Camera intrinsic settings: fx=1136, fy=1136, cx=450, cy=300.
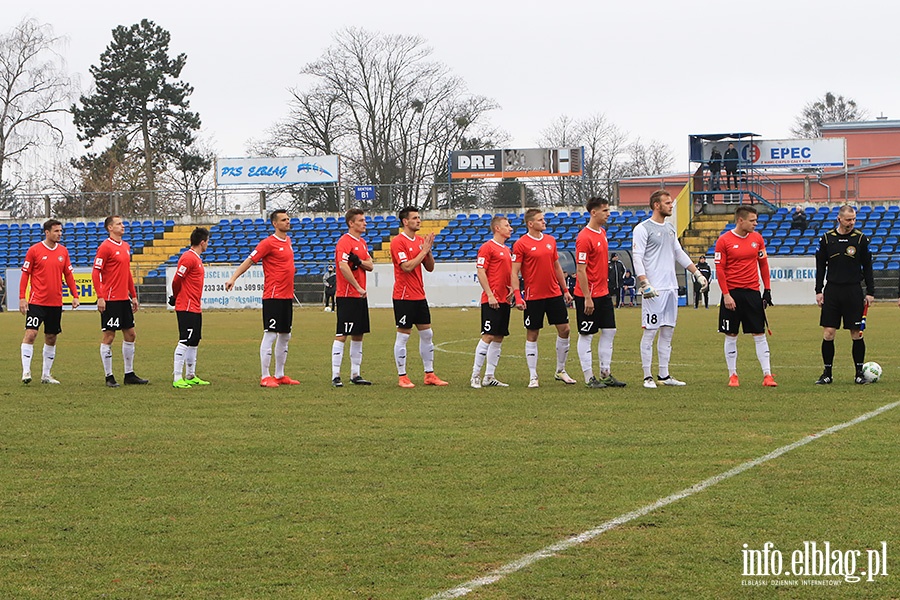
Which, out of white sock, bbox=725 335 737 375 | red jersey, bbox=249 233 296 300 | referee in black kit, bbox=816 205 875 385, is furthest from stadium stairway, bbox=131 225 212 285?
referee in black kit, bbox=816 205 875 385

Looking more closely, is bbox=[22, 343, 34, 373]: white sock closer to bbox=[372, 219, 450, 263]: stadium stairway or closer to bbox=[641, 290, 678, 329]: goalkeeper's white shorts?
bbox=[641, 290, 678, 329]: goalkeeper's white shorts

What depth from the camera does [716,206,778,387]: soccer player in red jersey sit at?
1292cm

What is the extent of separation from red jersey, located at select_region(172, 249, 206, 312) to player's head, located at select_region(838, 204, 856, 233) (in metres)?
7.84

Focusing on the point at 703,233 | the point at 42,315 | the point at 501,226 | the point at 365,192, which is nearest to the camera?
the point at 501,226

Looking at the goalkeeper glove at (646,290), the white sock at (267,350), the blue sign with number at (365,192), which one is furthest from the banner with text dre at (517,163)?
the goalkeeper glove at (646,290)

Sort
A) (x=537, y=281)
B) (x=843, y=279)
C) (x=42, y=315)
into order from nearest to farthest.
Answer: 1. (x=843, y=279)
2. (x=537, y=281)
3. (x=42, y=315)

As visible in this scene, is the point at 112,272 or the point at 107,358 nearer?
the point at 112,272

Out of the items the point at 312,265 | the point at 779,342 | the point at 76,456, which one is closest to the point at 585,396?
the point at 76,456

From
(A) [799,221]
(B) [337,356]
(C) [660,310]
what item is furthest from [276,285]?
(A) [799,221]

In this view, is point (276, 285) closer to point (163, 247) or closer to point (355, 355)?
point (355, 355)

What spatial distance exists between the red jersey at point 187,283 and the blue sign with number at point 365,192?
40.7 meters

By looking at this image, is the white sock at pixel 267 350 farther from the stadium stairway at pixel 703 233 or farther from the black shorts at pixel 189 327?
the stadium stairway at pixel 703 233

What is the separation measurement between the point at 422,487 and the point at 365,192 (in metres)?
48.4

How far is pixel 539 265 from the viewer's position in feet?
43.8
